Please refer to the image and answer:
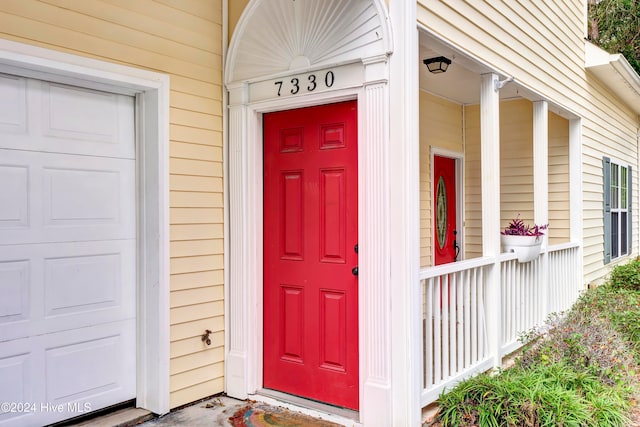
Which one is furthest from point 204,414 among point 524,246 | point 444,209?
point 444,209

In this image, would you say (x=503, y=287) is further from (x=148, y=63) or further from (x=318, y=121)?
(x=148, y=63)

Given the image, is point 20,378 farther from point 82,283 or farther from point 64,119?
point 64,119

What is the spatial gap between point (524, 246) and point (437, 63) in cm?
185

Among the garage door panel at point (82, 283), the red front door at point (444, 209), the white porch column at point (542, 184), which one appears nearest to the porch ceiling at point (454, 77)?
the white porch column at point (542, 184)

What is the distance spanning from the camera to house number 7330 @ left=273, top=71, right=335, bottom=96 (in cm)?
338

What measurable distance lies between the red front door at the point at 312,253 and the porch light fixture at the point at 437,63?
55.3 inches

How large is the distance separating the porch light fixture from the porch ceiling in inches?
1.9

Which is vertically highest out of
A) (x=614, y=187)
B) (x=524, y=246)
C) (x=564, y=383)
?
(x=614, y=187)

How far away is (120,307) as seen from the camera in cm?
334

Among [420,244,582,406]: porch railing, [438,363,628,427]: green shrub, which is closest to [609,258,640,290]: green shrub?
[420,244,582,406]: porch railing

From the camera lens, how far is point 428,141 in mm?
6164

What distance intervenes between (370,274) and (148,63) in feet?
6.50

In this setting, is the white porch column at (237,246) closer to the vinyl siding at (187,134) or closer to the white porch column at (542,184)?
the vinyl siding at (187,134)

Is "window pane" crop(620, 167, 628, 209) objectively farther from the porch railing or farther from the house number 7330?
the house number 7330
